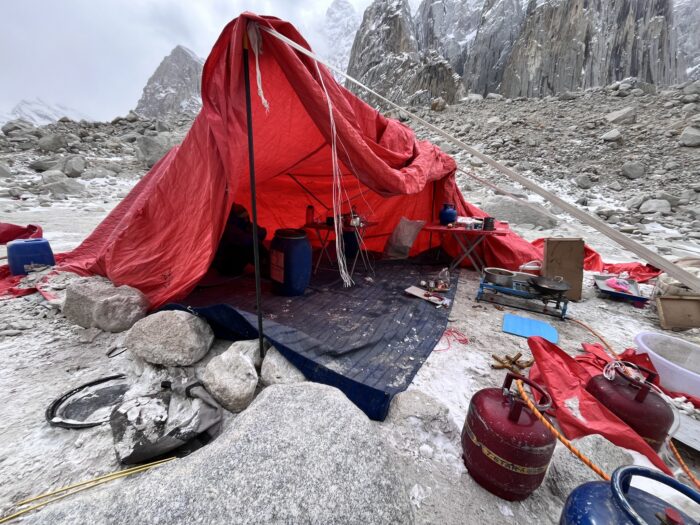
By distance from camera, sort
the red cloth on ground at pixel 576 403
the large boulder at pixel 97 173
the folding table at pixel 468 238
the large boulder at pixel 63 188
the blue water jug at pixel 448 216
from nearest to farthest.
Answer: the red cloth on ground at pixel 576 403 → the folding table at pixel 468 238 → the blue water jug at pixel 448 216 → the large boulder at pixel 63 188 → the large boulder at pixel 97 173

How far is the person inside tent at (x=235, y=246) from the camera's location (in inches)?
141

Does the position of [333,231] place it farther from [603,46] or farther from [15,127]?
[603,46]

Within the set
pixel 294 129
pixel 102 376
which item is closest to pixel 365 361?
pixel 102 376

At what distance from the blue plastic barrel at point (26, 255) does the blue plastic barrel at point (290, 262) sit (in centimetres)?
277

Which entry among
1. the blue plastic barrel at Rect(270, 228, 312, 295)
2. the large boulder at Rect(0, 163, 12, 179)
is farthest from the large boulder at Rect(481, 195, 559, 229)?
the large boulder at Rect(0, 163, 12, 179)

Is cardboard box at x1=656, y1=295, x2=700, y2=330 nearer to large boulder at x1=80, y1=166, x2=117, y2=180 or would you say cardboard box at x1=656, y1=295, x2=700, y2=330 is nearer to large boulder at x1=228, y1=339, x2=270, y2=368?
large boulder at x1=228, y1=339, x2=270, y2=368

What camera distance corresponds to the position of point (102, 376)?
1.98 metres

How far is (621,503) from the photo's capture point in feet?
2.76

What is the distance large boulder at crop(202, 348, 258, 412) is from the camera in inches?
67.8

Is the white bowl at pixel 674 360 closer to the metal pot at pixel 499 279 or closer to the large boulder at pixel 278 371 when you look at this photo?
the metal pot at pixel 499 279

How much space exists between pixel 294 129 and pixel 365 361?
2200 millimetres

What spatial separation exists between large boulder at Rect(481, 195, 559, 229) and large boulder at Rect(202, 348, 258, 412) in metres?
7.46

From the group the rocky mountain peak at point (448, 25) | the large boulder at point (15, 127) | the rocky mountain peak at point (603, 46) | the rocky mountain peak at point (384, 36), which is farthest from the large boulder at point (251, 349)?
the rocky mountain peak at point (448, 25)

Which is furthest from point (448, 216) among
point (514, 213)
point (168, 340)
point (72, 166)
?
point (72, 166)
